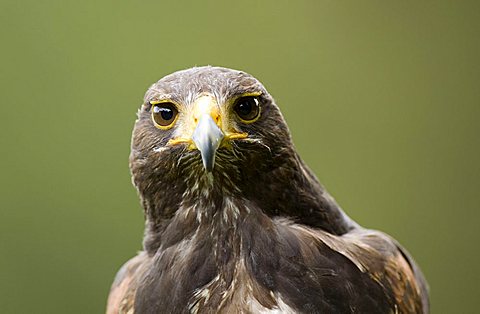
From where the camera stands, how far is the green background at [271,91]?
4312 mm

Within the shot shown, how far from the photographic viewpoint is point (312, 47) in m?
4.41

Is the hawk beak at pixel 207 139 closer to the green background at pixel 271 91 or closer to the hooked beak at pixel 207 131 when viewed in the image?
the hooked beak at pixel 207 131

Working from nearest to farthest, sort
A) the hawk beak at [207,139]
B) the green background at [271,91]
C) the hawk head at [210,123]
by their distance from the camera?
the hawk beak at [207,139] < the hawk head at [210,123] < the green background at [271,91]

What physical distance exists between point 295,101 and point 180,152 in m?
2.45

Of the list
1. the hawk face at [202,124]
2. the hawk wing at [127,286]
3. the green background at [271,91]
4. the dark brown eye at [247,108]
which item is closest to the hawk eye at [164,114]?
the hawk face at [202,124]

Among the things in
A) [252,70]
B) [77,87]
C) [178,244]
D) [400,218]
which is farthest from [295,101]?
[178,244]

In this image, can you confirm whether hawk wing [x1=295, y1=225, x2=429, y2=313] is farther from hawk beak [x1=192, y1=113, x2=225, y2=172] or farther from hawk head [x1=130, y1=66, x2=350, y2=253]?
hawk beak [x1=192, y1=113, x2=225, y2=172]

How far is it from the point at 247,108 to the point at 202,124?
18 centimetres

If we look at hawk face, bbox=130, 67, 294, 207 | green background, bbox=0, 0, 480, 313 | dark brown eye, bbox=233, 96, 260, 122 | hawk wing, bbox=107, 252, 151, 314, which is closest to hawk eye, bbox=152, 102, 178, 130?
hawk face, bbox=130, 67, 294, 207

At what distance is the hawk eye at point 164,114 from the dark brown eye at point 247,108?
151 mm

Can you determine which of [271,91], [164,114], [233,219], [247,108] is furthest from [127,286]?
[271,91]

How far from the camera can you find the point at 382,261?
2.27 m

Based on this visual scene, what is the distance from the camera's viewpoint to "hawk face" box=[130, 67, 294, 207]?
2.00 meters

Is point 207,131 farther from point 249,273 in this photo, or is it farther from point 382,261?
point 382,261
